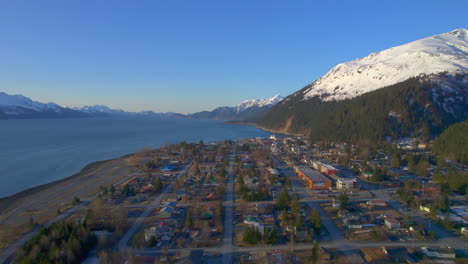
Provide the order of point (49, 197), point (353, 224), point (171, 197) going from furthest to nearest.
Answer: point (49, 197) → point (171, 197) → point (353, 224)

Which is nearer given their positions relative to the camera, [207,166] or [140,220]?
[140,220]

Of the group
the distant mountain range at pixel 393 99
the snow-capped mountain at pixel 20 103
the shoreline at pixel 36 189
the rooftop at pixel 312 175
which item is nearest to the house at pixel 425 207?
the rooftop at pixel 312 175

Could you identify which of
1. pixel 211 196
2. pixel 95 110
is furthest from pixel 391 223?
pixel 95 110

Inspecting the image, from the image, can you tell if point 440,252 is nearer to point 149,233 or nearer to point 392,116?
point 149,233

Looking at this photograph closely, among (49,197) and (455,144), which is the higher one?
(455,144)

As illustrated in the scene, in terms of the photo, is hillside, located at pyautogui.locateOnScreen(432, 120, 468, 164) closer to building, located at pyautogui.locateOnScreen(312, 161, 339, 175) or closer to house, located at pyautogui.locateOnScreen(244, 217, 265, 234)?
building, located at pyautogui.locateOnScreen(312, 161, 339, 175)

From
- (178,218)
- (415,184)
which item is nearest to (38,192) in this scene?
(178,218)
